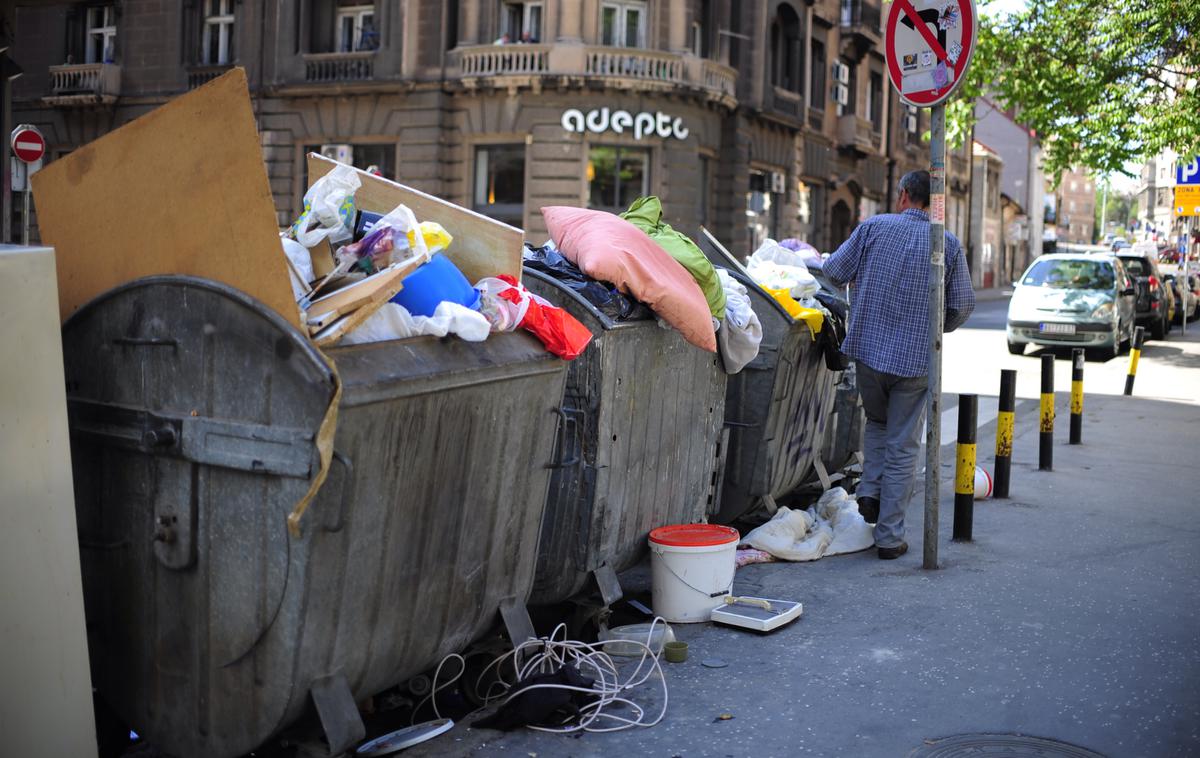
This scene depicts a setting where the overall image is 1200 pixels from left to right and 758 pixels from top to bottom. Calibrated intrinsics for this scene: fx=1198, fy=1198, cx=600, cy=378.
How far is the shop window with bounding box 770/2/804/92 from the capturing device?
34344mm

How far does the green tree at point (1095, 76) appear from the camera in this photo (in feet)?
66.1

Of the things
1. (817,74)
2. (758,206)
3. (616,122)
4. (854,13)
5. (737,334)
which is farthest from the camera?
(854,13)

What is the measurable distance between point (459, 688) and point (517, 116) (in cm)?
2378

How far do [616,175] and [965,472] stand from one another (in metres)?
21.5

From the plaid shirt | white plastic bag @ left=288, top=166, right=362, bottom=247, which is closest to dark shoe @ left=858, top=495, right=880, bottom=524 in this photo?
the plaid shirt

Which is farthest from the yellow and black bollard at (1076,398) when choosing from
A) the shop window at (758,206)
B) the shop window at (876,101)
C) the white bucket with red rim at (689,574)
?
the shop window at (876,101)

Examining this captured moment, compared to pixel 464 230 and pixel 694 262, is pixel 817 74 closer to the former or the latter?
pixel 694 262

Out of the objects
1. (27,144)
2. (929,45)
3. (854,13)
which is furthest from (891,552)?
(854,13)

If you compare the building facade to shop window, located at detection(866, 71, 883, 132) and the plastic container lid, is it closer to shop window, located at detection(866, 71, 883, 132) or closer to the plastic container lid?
shop window, located at detection(866, 71, 883, 132)

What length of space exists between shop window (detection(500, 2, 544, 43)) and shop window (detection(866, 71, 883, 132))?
1921 centimetres

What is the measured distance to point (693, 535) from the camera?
538 centimetres

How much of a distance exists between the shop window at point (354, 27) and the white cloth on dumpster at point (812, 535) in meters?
24.6

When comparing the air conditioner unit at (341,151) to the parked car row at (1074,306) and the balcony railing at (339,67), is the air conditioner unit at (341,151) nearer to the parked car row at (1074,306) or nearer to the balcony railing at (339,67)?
the balcony railing at (339,67)

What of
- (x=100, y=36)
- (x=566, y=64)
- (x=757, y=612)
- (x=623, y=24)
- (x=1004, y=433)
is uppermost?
(x=100, y=36)
